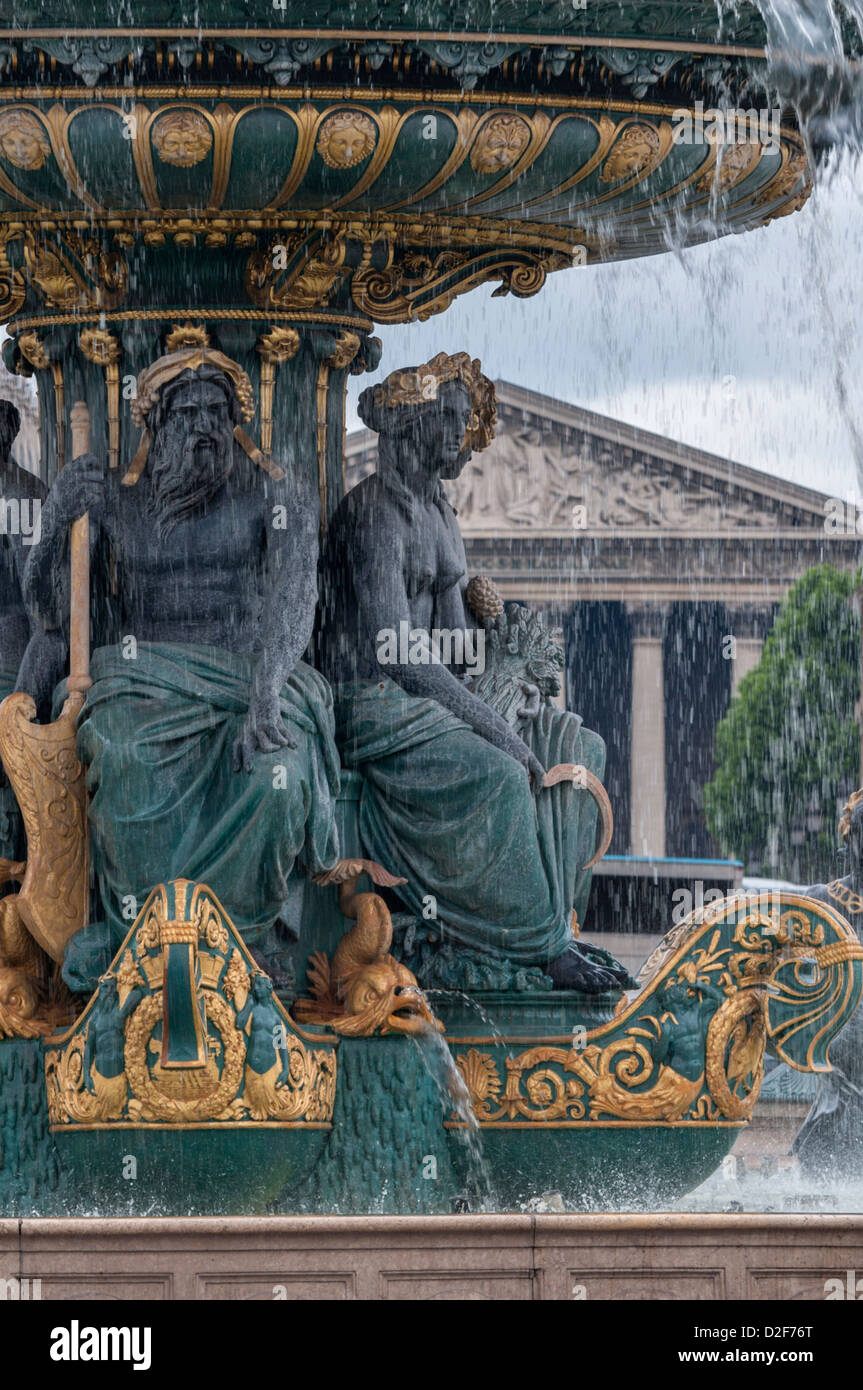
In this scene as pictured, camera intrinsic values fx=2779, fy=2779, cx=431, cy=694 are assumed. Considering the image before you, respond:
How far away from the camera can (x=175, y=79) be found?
7.16m

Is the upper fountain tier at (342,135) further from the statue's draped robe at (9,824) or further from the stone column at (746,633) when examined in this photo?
the stone column at (746,633)

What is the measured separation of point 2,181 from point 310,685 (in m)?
1.58

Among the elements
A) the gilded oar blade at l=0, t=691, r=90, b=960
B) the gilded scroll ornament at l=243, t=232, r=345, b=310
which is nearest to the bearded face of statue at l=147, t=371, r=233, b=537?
the gilded scroll ornament at l=243, t=232, r=345, b=310

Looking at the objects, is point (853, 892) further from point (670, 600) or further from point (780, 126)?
point (670, 600)

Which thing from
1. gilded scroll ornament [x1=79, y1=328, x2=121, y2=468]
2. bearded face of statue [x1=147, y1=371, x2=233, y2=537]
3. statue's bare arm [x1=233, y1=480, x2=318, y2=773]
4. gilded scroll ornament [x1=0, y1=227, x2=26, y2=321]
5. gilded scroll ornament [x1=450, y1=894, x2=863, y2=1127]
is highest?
gilded scroll ornament [x1=0, y1=227, x2=26, y2=321]

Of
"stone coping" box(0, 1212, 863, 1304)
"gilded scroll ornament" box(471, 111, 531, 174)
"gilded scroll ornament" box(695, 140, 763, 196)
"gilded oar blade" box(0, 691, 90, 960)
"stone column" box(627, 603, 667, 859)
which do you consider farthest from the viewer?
"stone column" box(627, 603, 667, 859)

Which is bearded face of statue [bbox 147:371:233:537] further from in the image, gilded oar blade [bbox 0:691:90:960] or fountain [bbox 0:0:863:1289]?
gilded oar blade [bbox 0:691:90:960]

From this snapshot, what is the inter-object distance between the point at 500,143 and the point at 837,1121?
10.6ft

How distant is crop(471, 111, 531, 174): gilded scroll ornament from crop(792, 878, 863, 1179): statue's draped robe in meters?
2.51

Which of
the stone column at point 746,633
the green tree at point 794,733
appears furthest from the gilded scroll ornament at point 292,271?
the stone column at point 746,633

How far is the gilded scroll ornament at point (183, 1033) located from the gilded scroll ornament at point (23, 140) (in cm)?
193

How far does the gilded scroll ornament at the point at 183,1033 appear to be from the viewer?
277 inches

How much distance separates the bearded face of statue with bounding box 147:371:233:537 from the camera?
7645 millimetres
